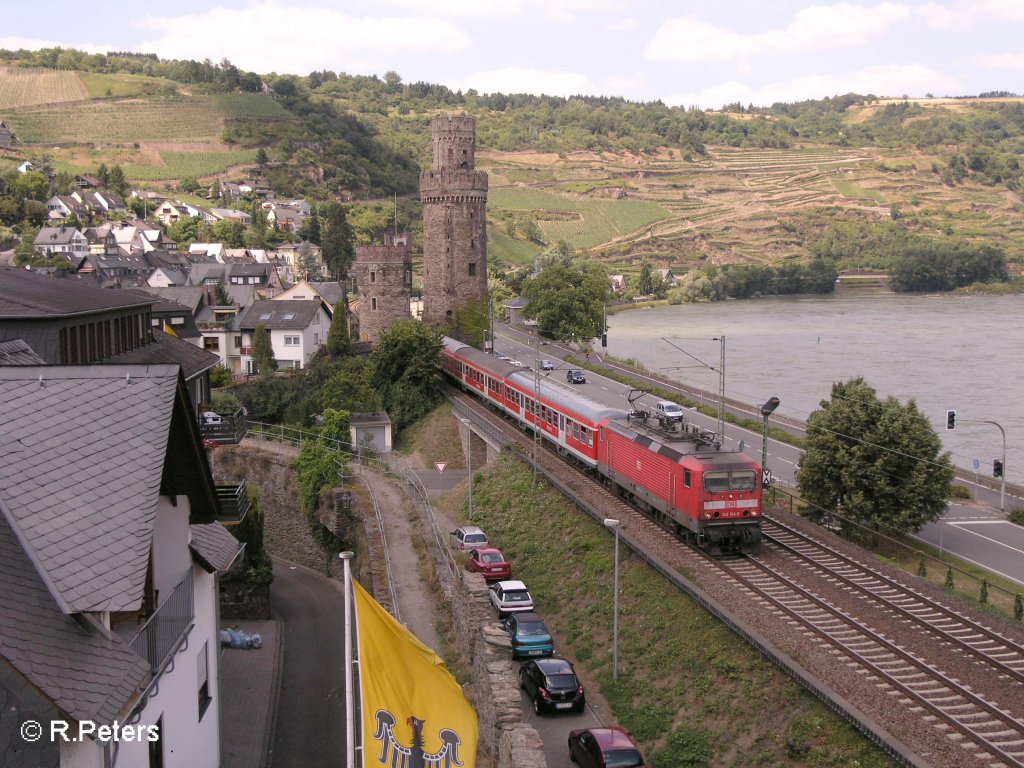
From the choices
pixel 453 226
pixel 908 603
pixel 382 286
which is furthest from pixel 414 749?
pixel 453 226

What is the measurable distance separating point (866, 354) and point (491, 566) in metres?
62.5

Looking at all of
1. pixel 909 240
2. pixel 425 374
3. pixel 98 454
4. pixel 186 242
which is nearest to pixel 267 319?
pixel 425 374

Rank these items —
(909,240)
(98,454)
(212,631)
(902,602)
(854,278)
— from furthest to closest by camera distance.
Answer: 1. (909,240)
2. (854,278)
3. (902,602)
4. (212,631)
5. (98,454)

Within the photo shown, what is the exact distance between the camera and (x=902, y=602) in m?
20.8

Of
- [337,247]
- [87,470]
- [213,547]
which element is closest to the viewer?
[87,470]

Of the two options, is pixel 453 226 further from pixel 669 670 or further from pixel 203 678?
pixel 203 678

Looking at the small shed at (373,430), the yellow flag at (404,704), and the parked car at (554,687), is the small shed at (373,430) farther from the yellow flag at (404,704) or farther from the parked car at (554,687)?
the yellow flag at (404,704)

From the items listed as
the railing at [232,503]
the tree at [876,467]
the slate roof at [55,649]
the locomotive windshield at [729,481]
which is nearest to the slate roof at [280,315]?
the tree at [876,467]

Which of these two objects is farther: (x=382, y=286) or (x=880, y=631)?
(x=382, y=286)

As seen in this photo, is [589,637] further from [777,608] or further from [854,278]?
[854,278]

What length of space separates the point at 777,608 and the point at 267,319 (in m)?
48.2

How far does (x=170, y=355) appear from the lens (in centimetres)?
2372

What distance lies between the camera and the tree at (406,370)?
53156mm

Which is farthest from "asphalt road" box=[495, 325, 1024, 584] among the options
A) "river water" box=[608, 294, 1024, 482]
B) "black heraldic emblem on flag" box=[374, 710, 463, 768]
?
"black heraldic emblem on flag" box=[374, 710, 463, 768]
